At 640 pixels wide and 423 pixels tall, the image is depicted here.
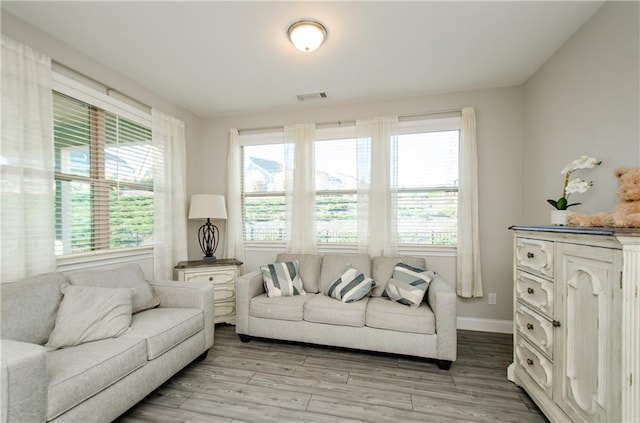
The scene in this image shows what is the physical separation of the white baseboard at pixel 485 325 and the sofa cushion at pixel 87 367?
305 centimetres

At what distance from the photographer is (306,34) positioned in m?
1.91

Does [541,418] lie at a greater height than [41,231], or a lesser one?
lesser

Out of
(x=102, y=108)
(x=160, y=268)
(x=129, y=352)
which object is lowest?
(x=129, y=352)

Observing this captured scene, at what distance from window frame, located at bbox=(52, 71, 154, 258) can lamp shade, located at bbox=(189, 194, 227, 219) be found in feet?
1.93

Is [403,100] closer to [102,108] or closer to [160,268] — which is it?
[102,108]

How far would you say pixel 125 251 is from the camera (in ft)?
8.51

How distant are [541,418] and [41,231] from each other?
11.8 ft

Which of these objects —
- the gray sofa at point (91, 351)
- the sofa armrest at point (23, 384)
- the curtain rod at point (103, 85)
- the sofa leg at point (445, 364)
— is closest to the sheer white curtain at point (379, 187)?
the sofa leg at point (445, 364)

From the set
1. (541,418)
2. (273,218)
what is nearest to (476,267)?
(541,418)

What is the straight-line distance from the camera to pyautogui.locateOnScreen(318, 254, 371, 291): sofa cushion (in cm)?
289

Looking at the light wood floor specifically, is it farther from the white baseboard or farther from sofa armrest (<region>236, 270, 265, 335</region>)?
the white baseboard

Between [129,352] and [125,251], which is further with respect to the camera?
[125,251]

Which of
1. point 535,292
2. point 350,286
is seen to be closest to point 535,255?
point 535,292

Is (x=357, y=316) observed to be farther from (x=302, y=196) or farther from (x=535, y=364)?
(x=302, y=196)
